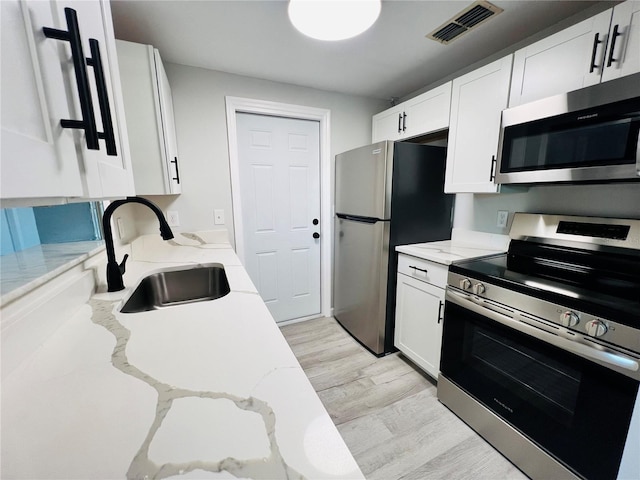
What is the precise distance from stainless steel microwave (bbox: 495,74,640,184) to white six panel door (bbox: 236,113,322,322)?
162 centimetres

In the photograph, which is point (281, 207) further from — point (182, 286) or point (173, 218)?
point (182, 286)

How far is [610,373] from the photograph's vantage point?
2.99ft

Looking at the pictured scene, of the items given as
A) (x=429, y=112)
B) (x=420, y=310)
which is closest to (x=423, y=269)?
(x=420, y=310)

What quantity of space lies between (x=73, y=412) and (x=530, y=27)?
2600 mm

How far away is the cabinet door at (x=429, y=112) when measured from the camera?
1837 millimetres

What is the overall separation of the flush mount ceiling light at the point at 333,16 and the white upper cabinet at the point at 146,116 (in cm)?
94

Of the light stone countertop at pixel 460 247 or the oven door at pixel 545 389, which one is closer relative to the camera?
the oven door at pixel 545 389

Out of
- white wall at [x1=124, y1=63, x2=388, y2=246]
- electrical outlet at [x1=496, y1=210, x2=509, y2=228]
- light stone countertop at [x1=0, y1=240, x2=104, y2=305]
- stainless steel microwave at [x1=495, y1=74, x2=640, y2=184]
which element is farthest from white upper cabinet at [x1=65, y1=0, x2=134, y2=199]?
electrical outlet at [x1=496, y1=210, x2=509, y2=228]

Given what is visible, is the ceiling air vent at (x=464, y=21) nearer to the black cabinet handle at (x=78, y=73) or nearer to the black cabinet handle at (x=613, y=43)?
the black cabinet handle at (x=613, y=43)

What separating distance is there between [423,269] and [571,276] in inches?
28.1

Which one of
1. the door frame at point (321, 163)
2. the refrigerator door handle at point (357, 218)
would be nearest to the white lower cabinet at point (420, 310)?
the refrigerator door handle at point (357, 218)

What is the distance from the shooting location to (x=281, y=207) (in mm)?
2486

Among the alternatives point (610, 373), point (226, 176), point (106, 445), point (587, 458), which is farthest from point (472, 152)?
point (106, 445)

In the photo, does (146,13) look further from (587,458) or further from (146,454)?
(587,458)
